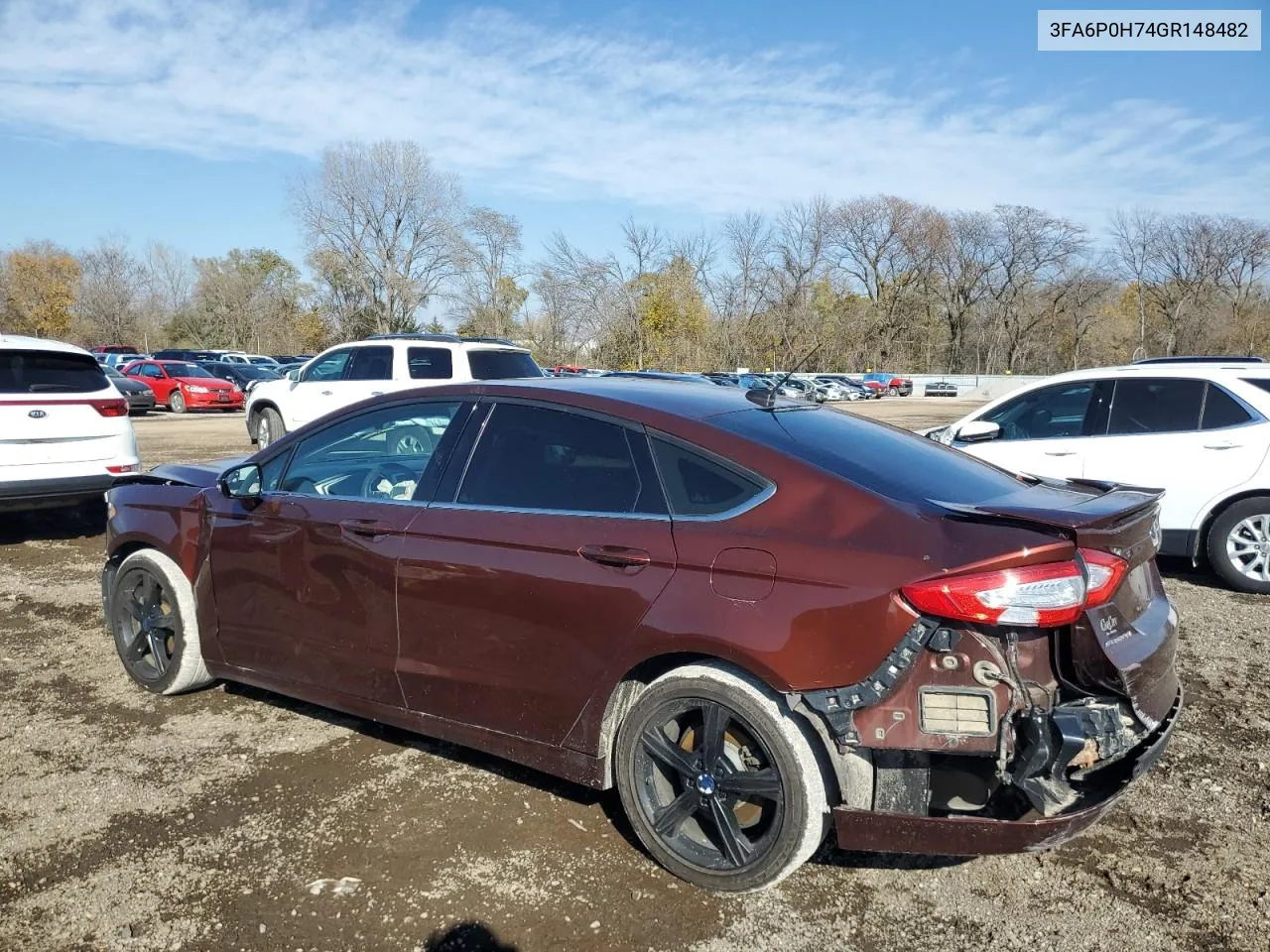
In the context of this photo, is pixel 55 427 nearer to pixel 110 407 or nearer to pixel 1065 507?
pixel 110 407

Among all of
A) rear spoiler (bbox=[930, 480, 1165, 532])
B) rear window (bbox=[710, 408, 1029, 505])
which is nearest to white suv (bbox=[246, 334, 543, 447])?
rear window (bbox=[710, 408, 1029, 505])

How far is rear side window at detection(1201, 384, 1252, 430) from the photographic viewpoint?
22.6 ft

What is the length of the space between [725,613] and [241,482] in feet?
8.33

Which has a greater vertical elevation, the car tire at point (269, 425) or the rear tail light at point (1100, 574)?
the rear tail light at point (1100, 574)

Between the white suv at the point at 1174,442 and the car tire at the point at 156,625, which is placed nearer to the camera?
the car tire at the point at 156,625

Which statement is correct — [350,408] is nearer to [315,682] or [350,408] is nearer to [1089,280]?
[315,682]

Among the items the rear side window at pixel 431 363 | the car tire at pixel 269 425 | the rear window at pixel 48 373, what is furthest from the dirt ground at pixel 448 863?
the car tire at pixel 269 425

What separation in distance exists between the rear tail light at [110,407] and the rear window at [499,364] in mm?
5229

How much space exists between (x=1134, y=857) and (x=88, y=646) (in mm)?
5469

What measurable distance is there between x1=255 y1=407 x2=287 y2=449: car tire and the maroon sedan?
38.3ft

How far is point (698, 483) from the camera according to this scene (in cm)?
318

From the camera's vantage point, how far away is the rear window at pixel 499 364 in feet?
43.9

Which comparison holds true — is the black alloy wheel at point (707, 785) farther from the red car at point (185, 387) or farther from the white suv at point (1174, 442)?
the red car at point (185, 387)

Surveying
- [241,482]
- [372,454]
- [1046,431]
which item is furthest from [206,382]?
[372,454]
